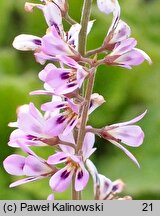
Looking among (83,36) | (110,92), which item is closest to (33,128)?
(83,36)

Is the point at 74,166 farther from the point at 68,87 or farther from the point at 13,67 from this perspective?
the point at 13,67

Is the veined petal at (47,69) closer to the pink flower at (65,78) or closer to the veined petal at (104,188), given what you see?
the pink flower at (65,78)

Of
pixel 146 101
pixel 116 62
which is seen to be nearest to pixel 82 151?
pixel 116 62

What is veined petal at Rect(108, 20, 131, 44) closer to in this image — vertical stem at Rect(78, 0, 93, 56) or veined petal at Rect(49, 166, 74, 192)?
vertical stem at Rect(78, 0, 93, 56)

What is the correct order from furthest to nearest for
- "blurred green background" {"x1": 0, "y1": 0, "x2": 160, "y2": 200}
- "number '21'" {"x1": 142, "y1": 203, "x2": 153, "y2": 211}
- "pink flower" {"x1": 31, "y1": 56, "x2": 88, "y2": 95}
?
"blurred green background" {"x1": 0, "y1": 0, "x2": 160, "y2": 200}
"number '21'" {"x1": 142, "y1": 203, "x2": 153, "y2": 211}
"pink flower" {"x1": 31, "y1": 56, "x2": 88, "y2": 95}

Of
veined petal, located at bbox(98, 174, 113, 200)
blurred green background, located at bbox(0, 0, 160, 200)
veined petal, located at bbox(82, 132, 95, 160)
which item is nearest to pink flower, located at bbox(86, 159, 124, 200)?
veined petal, located at bbox(98, 174, 113, 200)

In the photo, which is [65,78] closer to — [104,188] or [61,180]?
[61,180]
